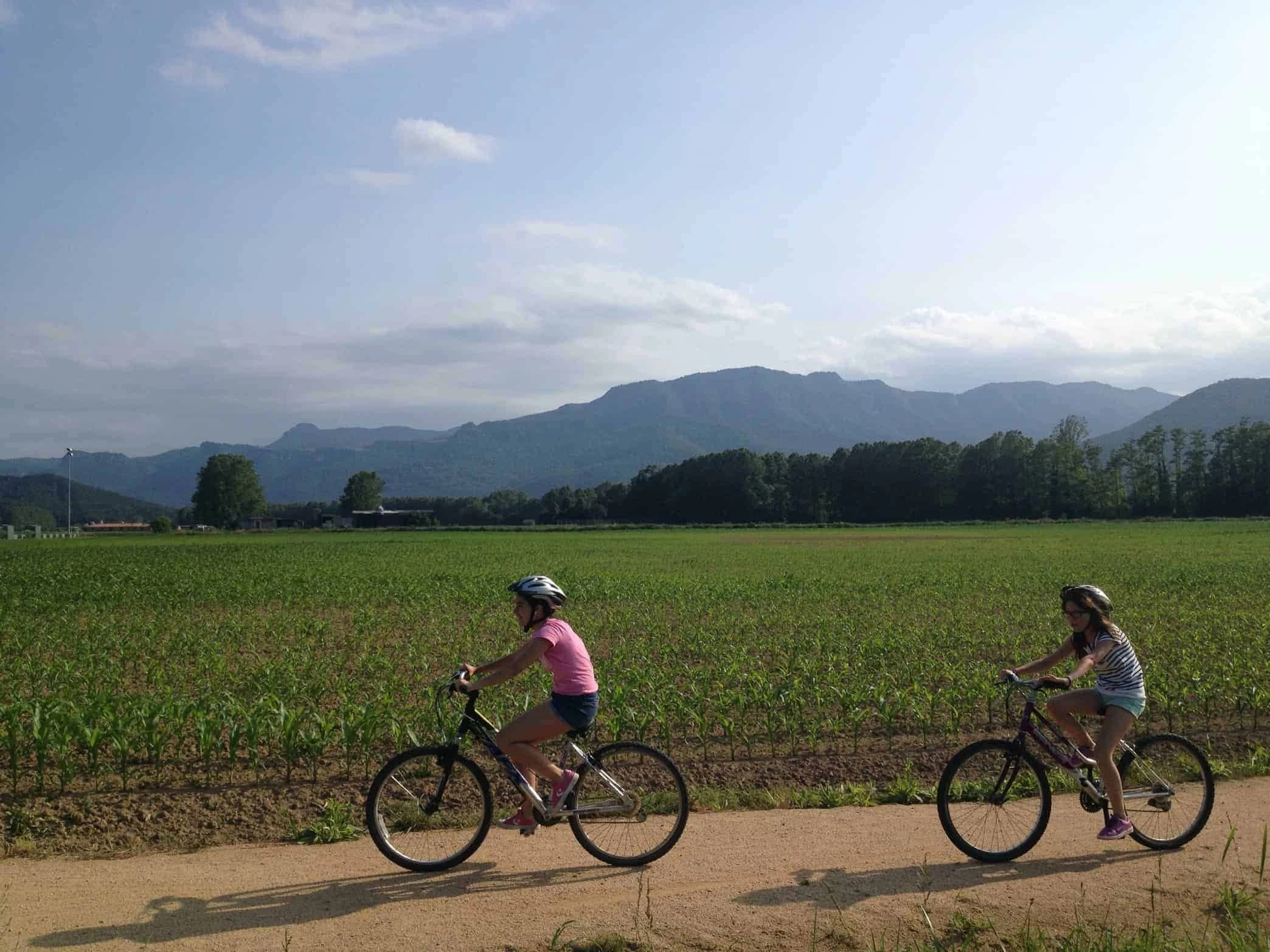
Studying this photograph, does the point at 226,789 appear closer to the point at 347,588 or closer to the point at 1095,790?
the point at 1095,790

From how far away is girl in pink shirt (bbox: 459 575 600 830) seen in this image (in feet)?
21.9

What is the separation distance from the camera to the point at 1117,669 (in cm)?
695

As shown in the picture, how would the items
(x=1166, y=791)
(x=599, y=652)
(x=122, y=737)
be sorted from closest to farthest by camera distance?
(x=1166, y=791) < (x=122, y=737) < (x=599, y=652)

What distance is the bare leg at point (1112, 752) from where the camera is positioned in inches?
273

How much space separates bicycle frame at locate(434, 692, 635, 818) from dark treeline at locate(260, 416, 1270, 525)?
130162 mm

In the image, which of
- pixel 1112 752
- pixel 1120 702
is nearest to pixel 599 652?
pixel 1112 752

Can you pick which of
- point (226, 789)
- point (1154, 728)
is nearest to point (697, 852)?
point (226, 789)

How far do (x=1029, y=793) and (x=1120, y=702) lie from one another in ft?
3.20

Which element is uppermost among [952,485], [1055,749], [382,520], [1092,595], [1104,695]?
[952,485]

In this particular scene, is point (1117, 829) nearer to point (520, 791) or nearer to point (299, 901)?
point (520, 791)

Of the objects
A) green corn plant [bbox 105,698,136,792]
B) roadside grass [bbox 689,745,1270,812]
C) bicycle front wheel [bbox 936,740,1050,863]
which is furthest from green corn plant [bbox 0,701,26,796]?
bicycle front wheel [bbox 936,740,1050,863]

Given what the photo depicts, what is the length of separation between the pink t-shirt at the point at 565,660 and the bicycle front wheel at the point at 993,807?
112 inches

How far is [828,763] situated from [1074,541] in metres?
61.1

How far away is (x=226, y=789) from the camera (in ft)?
31.4
